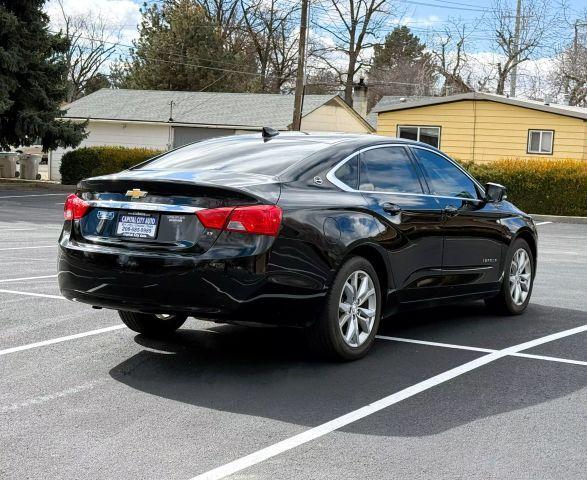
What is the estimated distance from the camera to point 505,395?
555 centimetres

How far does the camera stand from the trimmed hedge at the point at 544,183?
2506 cm

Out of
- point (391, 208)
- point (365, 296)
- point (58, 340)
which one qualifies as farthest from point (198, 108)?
point (365, 296)

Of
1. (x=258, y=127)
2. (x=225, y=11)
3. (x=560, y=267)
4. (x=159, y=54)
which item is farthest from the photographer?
(x=225, y=11)

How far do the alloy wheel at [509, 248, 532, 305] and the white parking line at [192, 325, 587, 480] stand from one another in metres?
1.29

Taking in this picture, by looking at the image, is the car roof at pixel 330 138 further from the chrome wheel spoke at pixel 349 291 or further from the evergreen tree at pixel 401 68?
the evergreen tree at pixel 401 68

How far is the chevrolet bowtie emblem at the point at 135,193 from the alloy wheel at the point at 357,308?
1.49 meters

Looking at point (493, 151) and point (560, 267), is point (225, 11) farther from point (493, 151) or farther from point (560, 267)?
point (560, 267)

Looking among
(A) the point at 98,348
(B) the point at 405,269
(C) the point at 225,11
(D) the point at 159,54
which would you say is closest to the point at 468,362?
(B) the point at 405,269

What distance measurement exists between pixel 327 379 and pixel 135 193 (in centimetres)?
173

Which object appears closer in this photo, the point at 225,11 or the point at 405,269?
the point at 405,269

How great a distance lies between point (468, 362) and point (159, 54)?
48.5m

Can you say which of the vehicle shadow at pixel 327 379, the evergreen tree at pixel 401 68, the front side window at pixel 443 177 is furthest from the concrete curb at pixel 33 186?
the evergreen tree at pixel 401 68

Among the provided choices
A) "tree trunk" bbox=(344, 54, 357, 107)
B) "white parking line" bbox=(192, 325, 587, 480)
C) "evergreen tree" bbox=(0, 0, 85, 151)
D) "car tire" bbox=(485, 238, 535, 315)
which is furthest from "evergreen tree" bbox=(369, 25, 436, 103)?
"white parking line" bbox=(192, 325, 587, 480)

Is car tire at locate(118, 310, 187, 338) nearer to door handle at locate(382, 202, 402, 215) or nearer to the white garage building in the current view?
door handle at locate(382, 202, 402, 215)
